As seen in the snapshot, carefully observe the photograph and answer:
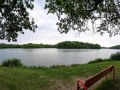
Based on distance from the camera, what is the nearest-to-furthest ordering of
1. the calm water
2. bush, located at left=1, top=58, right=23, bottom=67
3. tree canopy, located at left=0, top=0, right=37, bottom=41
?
tree canopy, located at left=0, top=0, right=37, bottom=41 < bush, located at left=1, top=58, right=23, bottom=67 < the calm water


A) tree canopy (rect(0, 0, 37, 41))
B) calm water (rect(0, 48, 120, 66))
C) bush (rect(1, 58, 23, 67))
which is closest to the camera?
tree canopy (rect(0, 0, 37, 41))

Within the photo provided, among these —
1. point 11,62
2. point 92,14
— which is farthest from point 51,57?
point 92,14

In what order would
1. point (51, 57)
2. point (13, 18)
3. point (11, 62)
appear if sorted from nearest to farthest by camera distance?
1. point (13, 18)
2. point (11, 62)
3. point (51, 57)

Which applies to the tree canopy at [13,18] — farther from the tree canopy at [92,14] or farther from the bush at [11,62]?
the bush at [11,62]

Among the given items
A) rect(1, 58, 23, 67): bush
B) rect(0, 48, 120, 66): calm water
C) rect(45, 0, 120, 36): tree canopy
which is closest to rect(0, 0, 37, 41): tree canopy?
rect(45, 0, 120, 36): tree canopy

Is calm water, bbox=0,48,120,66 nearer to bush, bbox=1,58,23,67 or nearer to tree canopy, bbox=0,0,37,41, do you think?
bush, bbox=1,58,23,67

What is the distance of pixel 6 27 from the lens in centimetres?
1301

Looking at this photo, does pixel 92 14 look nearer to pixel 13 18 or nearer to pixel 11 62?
pixel 13 18

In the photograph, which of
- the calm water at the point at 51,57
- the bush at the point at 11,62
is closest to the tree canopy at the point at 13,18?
the bush at the point at 11,62

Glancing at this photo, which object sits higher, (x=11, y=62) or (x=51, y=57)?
(x=11, y=62)

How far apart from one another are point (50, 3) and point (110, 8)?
4.01m

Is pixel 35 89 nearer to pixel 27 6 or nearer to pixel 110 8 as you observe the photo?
pixel 27 6

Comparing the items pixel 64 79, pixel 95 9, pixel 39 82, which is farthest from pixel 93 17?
pixel 39 82

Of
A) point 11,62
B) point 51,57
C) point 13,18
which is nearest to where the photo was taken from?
point 13,18
